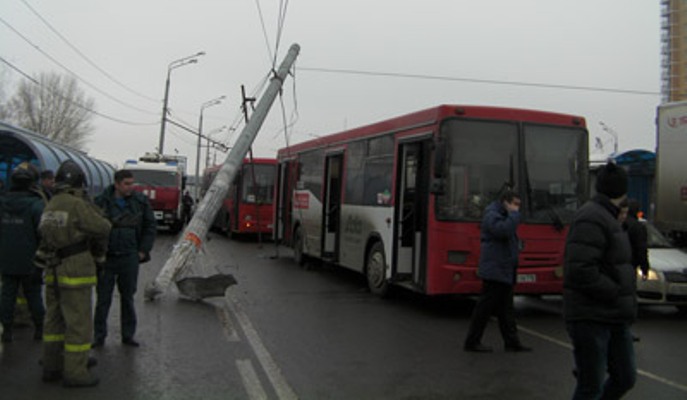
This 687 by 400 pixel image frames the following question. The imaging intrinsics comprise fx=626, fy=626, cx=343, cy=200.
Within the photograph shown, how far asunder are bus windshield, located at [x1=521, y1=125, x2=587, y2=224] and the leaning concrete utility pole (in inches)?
224

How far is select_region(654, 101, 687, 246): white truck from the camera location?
41.1 ft

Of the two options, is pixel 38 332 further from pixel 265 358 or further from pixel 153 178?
pixel 153 178

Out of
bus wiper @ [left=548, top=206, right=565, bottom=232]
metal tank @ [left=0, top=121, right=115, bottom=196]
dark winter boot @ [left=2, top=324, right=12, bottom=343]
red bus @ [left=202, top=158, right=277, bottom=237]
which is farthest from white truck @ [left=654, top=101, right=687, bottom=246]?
red bus @ [left=202, top=158, right=277, bottom=237]

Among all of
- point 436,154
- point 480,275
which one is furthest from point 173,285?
point 480,275

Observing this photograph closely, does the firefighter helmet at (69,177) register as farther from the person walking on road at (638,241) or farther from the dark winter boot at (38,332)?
the person walking on road at (638,241)

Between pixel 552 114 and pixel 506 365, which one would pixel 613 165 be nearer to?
pixel 506 365

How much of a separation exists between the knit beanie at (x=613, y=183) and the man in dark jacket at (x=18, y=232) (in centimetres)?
543

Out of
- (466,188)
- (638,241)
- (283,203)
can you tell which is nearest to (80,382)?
(466,188)

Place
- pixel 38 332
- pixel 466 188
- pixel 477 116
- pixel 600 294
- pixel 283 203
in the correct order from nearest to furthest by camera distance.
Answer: pixel 600 294, pixel 38 332, pixel 466 188, pixel 477 116, pixel 283 203

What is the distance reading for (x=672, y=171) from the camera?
12.7 meters

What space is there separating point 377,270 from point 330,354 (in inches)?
155

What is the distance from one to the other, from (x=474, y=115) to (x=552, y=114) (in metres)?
1.31

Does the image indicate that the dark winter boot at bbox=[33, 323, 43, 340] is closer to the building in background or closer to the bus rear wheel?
the bus rear wheel

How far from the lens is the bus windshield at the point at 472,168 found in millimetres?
8695
